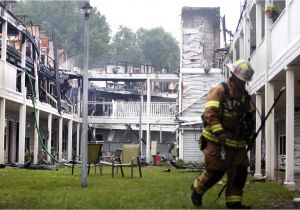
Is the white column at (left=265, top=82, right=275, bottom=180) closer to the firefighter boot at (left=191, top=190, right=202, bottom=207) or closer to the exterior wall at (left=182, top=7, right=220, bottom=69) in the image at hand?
the firefighter boot at (left=191, top=190, right=202, bottom=207)

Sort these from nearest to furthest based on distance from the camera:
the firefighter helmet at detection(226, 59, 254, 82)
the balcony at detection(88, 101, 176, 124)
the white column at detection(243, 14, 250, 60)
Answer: the firefighter helmet at detection(226, 59, 254, 82), the white column at detection(243, 14, 250, 60), the balcony at detection(88, 101, 176, 124)

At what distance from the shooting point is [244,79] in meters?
6.77

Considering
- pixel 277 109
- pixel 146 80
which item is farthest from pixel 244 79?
pixel 146 80

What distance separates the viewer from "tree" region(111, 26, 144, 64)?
67000mm

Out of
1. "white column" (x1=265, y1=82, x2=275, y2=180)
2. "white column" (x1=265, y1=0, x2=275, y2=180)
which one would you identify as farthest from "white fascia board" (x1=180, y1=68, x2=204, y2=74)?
"white column" (x1=265, y1=82, x2=275, y2=180)

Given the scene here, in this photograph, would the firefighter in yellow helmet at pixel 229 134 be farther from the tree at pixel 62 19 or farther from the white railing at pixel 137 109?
the tree at pixel 62 19

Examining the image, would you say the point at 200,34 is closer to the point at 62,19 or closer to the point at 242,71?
the point at 62,19

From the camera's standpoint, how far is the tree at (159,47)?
215 feet

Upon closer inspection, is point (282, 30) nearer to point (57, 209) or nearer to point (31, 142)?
point (57, 209)

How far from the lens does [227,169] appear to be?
6.75 meters

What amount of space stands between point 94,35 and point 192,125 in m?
28.9

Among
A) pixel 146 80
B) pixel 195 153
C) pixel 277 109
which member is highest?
pixel 146 80

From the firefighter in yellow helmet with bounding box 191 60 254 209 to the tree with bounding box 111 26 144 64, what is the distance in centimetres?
5913

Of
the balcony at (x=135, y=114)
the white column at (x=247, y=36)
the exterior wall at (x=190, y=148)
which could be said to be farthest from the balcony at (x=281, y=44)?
the balcony at (x=135, y=114)
